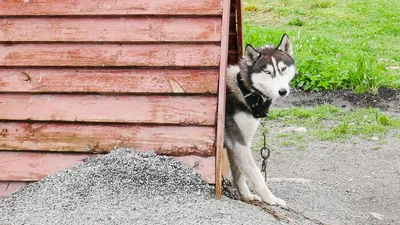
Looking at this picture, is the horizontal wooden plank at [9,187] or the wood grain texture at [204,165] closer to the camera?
the wood grain texture at [204,165]

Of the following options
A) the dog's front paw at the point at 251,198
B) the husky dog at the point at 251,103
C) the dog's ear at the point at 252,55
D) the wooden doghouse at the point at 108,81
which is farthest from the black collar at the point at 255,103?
the dog's front paw at the point at 251,198

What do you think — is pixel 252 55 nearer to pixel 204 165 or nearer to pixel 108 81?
pixel 204 165

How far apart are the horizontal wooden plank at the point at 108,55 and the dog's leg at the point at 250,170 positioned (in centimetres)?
80

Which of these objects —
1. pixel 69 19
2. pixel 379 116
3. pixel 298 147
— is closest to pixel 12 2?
pixel 69 19

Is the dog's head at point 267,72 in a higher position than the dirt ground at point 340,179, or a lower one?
higher

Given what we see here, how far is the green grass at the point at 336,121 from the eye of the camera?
8.02 meters

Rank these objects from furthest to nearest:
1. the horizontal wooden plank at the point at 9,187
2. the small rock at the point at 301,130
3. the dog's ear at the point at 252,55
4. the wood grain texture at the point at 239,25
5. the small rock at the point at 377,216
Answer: the small rock at the point at 301,130
the wood grain texture at the point at 239,25
the small rock at the point at 377,216
the dog's ear at the point at 252,55
the horizontal wooden plank at the point at 9,187

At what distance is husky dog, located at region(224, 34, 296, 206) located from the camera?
526cm

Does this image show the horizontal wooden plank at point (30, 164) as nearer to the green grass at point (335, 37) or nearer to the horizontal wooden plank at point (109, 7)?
the horizontal wooden plank at point (109, 7)

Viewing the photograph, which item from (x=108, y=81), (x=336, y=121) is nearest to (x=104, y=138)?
(x=108, y=81)

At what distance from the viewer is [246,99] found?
5.30 metres

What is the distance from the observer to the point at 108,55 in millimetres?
4980

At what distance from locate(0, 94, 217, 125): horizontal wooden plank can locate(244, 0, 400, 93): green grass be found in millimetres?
5205

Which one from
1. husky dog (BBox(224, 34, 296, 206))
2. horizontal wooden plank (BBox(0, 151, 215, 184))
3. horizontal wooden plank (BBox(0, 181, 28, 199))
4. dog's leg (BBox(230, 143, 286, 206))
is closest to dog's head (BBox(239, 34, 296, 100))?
husky dog (BBox(224, 34, 296, 206))
